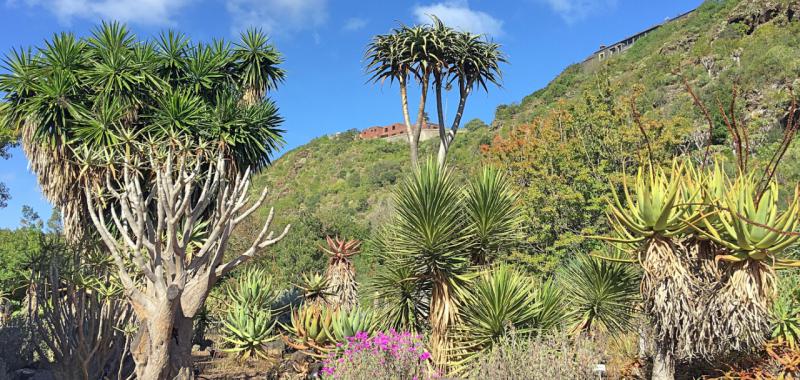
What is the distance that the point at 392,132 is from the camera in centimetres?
6925

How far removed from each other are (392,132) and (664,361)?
6374cm

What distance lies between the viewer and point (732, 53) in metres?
35.1

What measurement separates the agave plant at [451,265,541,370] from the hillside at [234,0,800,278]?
3.78 meters

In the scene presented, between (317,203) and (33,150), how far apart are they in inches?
1449

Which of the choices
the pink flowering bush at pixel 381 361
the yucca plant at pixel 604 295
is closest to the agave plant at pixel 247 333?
the pink flowering bush at pixel 381 361

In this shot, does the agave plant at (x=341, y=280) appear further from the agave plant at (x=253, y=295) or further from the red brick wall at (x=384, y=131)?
the red brick wall at (x=384, y=131)

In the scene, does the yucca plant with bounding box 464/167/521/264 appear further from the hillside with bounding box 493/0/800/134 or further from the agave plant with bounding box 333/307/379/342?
the hillside with bounding box 493/0/800/134

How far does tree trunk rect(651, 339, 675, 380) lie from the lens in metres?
6.19

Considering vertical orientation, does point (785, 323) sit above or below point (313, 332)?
below

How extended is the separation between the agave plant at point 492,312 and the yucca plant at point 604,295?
2.28ft

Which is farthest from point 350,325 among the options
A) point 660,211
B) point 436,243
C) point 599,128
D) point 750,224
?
point 599,128

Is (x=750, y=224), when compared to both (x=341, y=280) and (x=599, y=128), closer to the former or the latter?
(x=341, y=280)

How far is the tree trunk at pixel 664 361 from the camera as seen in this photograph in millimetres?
6188

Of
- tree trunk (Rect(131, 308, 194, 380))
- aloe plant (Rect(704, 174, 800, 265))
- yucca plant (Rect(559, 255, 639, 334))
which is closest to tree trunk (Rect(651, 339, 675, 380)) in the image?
aloe plant (Rect(704, 174, 800, 265))
